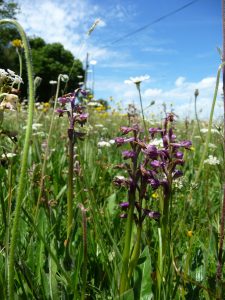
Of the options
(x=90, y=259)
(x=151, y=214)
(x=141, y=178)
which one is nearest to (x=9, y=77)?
(x=141, y=178)

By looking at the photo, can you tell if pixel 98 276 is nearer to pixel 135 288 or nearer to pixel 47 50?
pixel 135 288

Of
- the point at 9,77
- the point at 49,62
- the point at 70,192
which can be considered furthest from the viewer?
the point at 49,62

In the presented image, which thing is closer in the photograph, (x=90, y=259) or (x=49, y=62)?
(x=90, y=259)

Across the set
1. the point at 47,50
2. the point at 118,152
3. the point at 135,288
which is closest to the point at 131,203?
the point at 135,288

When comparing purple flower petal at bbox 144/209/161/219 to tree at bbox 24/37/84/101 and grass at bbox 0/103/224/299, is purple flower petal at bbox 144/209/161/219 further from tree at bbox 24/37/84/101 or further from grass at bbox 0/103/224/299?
A: tree at bbox 24/37/84/101

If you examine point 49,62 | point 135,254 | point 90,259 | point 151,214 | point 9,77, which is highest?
point 49,62

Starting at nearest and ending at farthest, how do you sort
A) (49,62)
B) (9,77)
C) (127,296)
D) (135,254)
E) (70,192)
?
1. (9,77)
2. (127,296)
3. (135,254)
4. (70,192)
5. (49,62)

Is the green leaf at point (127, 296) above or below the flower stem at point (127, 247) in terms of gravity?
below

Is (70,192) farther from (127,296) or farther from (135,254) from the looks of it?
(127,296)

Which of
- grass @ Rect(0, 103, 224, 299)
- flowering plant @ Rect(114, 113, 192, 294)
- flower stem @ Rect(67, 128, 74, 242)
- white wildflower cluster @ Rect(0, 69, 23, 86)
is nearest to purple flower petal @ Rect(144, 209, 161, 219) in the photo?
flowering plant @ Rect(114, 113, 192, 294)

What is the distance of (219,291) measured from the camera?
127cm

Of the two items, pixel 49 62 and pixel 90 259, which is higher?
pixel 49 62

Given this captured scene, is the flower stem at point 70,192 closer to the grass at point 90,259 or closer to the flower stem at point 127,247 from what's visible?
the grass at point 90,259

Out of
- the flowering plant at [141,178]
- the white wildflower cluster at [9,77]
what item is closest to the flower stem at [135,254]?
the flowering plant at [141,178]
